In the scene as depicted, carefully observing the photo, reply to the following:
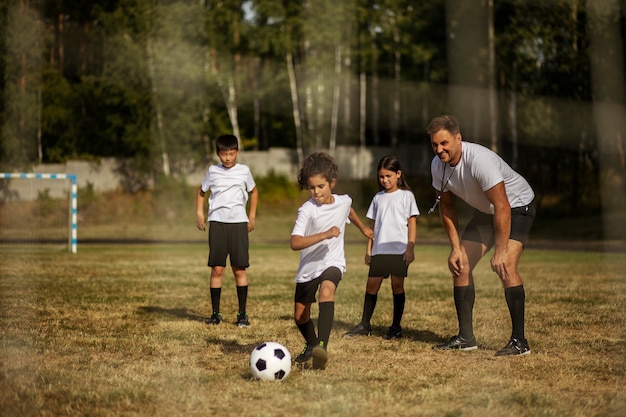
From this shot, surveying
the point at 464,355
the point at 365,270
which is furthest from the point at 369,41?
the point at 464,355

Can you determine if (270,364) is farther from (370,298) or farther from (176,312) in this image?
(176,312)

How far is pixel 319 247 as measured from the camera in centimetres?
737

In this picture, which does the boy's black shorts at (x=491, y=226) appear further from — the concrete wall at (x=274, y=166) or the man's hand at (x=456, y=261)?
the concrete wall at (x=274, y=166)

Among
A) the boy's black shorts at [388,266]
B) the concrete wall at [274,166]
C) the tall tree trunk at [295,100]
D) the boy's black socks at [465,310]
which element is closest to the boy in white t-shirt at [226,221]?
the boy's black shorts at [388,266]

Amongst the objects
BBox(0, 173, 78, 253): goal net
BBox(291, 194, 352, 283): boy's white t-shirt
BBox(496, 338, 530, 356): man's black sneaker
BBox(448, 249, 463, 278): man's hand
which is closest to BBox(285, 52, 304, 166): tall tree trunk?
BBox(0, 173, 78, 253): goal net

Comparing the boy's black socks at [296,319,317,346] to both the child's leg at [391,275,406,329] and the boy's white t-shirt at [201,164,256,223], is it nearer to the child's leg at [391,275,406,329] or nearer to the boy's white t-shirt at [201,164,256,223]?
the child's leg at [391,275,406,329]

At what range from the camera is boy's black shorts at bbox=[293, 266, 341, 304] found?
7.24 metres

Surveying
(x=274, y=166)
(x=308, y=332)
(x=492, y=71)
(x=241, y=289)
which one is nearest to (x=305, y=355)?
(x=308, y=332)

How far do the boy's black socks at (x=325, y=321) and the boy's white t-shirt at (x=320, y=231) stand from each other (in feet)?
0.91

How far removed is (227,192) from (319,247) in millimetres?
3060

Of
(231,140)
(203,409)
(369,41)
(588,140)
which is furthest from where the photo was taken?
(369,41)

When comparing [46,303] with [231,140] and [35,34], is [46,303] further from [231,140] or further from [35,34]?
[35,34]

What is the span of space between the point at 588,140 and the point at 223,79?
18018 mm

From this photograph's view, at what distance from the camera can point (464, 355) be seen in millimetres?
7801
